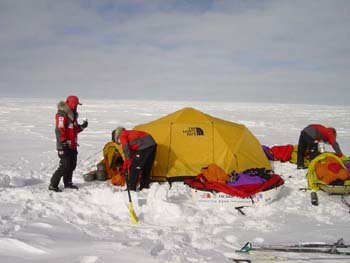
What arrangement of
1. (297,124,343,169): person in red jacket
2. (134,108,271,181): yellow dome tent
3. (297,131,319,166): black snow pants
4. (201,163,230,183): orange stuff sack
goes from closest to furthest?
(201,163,230,183): orange stuff sack → (134,108,271,181): yellow dome tent → (297,124,343,169): person in red jacket → (297,131,319,166): black snow pants

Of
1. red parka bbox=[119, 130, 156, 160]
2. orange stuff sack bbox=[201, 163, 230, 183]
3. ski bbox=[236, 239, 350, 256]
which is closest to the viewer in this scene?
ski bbox=[236, 239, 350, 256]

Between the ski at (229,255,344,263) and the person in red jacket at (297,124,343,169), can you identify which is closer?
the ski at (229,255,344,263)

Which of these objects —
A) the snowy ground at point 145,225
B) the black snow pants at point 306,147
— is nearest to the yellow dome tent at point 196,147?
the snowy ground at point 145,225

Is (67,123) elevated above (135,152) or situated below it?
above

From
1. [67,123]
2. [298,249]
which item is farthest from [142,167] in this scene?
[298,249]

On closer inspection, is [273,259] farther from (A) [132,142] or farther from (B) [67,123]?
(B) [67,123]

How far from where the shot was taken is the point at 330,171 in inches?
258

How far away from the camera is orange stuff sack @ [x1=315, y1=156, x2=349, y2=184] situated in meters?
6.46

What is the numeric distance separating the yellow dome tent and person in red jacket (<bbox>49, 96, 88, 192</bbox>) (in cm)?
187

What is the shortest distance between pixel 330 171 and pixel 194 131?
286 cm

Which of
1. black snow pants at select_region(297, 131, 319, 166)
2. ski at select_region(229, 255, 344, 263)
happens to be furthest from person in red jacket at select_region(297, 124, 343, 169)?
ski at select_region(229, 255, 344, 263)

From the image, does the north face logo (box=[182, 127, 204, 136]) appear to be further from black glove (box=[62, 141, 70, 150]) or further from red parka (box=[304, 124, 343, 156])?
red parka (box=[304, 124, 343, 156])

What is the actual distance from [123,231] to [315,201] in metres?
3.26

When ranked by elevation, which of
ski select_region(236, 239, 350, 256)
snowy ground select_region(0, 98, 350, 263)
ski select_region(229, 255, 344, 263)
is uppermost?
ski select_region(236, 239, 350, 256)
